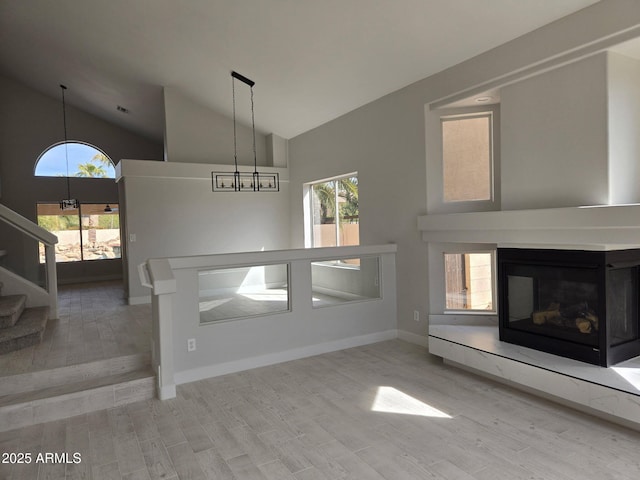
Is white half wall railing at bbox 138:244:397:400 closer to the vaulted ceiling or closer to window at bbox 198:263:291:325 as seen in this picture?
window at bbox 198:263:291:325

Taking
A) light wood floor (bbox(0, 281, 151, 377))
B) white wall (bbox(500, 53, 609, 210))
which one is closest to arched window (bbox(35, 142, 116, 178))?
light wood floor (bbox(0, 281, 151, 377))

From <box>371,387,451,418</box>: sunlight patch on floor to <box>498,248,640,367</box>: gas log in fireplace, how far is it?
1203mm

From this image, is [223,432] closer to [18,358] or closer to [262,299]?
[262,299]

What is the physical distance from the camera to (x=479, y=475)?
2350 millimetres

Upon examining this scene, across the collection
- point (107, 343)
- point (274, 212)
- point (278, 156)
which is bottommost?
point (107, 343)

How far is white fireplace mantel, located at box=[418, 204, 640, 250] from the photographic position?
291 centimetres

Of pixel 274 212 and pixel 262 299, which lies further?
pixel 274 212

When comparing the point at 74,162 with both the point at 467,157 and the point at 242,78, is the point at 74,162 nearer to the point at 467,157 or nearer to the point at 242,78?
the point at 242,78

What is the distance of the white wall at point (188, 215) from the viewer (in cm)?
688

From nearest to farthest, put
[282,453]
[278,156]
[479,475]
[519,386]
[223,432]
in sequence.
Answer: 1. [479,475]
2. [282,453]
3. [223,432]
4. [519,386]
5. [278,156]

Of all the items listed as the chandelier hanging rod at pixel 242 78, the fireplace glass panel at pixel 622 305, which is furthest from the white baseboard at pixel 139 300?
the fireplace glass panel at pixel 622 305

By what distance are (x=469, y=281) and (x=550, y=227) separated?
146 cm

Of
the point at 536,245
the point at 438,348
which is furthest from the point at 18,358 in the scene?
the point at 536,245

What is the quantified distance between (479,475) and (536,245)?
6.90ft
